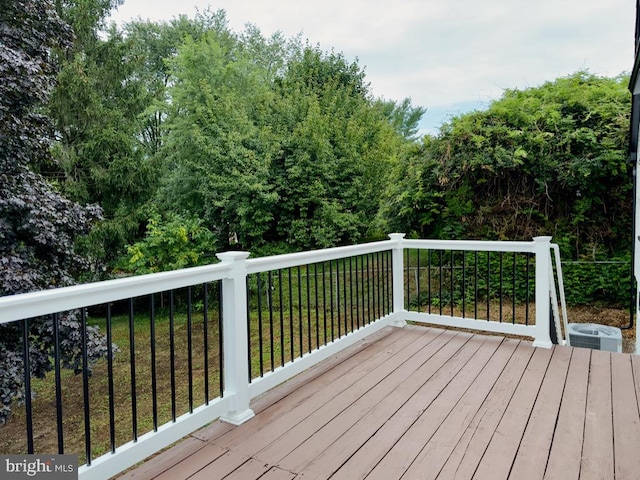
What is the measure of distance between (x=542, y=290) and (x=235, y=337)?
266 cm

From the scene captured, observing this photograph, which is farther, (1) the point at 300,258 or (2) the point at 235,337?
(1) the point at 300,258

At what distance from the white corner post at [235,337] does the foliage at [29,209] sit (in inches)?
104

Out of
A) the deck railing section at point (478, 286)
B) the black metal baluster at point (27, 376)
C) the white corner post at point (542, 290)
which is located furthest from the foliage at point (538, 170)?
the black metal baluster at point (27, 376)

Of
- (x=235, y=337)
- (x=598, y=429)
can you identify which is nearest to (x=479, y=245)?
(x=598, y=429)

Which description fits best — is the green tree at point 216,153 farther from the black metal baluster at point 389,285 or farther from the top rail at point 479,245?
the top rail at point 479,245

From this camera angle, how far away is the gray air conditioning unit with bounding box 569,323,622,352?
15.0 ft

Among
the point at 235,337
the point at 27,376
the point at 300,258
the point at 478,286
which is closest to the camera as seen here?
the point at 27,376

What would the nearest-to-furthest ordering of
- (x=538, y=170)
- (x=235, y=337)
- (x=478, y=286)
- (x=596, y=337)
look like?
(x=235, y=337) < (x=596, y=337) < (x=538, y=170) < (x=478, y=286)

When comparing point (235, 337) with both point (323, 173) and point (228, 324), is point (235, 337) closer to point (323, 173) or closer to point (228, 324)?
point (228, 324)

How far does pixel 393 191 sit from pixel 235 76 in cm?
703

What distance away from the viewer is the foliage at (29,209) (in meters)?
4.00

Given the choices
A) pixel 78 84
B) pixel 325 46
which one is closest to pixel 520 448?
pixel 78 84

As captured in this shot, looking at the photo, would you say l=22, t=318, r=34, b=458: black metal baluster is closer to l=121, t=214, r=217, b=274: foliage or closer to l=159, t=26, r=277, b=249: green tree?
l=121, t=214, r=217, b=274: foliage

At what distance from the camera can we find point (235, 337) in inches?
94.3
